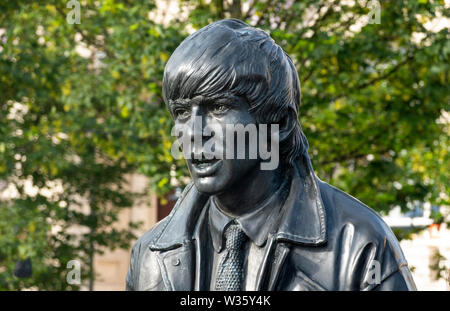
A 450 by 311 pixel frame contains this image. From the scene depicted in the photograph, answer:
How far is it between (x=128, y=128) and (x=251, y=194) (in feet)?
26.0

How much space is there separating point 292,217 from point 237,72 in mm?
530

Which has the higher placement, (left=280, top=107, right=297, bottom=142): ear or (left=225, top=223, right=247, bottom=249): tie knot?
(left=280, top=107, right=297, bottom=142): ear

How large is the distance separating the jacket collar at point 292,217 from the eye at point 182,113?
36cm

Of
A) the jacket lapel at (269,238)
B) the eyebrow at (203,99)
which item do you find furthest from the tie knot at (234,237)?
the eyebrow at (203,99)

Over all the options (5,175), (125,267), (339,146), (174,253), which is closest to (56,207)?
(5,175)

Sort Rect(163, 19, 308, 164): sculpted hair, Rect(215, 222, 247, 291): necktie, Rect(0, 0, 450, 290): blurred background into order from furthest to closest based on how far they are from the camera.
→ 1. Rect(0, 0, 450, 290): blurred background
2. Rect(215, 222, 247, 291): necktie
3. Rect(163, 19, 308, 164): sculpted hair

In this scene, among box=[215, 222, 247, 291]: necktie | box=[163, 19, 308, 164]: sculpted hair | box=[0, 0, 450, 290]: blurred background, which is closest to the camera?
box=[163, 19, 308, 164]: sculpted hair

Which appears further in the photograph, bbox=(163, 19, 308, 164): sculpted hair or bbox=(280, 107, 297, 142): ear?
bbox=(280, 107, 297, 142): ear

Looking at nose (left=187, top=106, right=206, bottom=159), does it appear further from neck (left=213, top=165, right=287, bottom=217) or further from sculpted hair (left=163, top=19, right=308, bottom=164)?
neck (left=213, top=165, right=287, bottom=217)

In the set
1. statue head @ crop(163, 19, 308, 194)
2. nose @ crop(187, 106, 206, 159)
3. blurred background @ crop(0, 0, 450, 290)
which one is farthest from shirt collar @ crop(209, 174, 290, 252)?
blurred background @ crop(0, 0, 450, 290)

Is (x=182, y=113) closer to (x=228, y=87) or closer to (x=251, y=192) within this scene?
(x=228, y=87)

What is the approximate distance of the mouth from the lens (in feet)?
9.29
